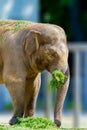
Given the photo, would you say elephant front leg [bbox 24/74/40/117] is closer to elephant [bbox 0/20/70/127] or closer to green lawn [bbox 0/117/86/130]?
elephant [bbox 0/20/70/127]

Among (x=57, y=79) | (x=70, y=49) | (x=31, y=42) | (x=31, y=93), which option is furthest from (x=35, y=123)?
(x=70, y=49)

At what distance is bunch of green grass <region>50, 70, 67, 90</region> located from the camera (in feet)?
34.8

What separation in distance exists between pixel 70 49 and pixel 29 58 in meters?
13.6

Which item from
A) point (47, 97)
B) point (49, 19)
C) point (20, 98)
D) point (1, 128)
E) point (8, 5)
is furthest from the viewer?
point (49, 19)

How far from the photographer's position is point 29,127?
10.2m

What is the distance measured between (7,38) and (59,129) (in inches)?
56.1

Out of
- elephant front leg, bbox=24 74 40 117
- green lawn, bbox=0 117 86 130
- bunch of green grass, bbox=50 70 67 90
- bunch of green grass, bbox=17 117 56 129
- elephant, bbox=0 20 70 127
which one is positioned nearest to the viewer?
green lawn, bbox=0 117 86 130

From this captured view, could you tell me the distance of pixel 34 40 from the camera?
10.9 metres

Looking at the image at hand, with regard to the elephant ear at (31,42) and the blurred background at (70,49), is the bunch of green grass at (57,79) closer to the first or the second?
the elephant ear at (31,42)

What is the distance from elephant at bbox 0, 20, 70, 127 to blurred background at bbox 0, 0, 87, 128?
10.6m

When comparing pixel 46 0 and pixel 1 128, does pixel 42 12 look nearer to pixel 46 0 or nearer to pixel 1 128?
pixel 46 0

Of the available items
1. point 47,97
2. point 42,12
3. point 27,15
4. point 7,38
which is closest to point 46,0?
point 42,12

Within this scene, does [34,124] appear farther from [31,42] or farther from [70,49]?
[70,49]

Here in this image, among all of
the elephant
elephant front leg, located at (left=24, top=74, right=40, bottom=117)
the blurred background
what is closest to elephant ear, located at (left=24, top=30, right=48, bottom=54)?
the elephant
